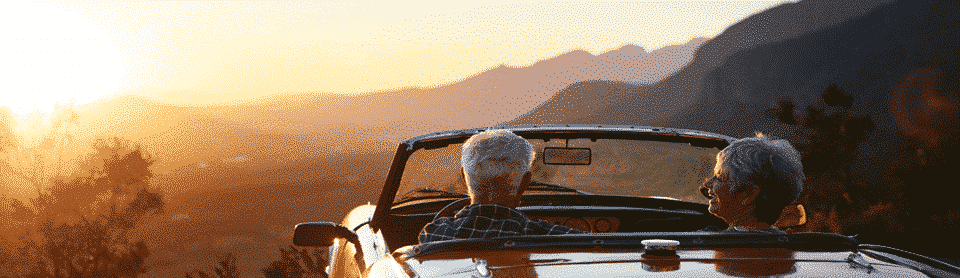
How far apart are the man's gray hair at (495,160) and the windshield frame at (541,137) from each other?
0.84m

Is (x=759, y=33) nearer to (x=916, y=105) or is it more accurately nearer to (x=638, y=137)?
(x=916, y=105)

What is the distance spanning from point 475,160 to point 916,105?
63.6 metres

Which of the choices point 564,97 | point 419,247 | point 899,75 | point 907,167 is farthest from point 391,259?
point 564,97

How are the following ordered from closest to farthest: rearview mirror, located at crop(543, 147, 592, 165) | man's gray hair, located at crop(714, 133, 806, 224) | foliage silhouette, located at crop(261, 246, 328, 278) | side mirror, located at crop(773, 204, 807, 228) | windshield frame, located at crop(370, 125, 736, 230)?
man's gray hair, located at crop(714, 133, 806, 224), side mirror, located at crop(773, 204, 807, 228), windshield frame, located at crop(370, 125, 736, 230), rearview mirror, located at crop(543, 147, 592, 165), foliage silhouette, located at crop(261, 246, 328, 278)

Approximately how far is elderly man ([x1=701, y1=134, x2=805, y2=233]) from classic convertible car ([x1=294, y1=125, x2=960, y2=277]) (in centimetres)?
14

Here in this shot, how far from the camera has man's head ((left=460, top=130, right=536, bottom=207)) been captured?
107 inches

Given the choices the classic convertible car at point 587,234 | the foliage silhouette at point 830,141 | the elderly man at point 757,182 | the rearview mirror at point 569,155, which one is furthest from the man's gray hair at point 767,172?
the foliage silhouette at point 830,141

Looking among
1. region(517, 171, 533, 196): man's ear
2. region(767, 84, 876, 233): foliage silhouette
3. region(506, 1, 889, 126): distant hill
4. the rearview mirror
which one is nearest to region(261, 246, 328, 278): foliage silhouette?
the rearview mirror

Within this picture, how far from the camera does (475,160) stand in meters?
2.73

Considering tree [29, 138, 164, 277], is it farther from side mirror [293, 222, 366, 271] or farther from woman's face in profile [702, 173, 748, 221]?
woman's face in profile [702, 173, 748, 221]

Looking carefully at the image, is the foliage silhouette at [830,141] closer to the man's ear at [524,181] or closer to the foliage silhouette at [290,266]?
the foliage silhouette at [290,266]

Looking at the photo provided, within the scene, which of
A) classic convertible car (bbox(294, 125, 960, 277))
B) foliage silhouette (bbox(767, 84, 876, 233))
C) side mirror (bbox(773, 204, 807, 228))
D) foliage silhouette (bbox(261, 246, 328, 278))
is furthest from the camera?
foliage silhouette (bbox(767, 84, 876, 233))

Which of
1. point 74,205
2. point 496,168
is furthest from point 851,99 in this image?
point 74,205

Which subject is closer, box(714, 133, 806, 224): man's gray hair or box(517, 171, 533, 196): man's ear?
box(714, 133, 806, 224): man's gray hair
